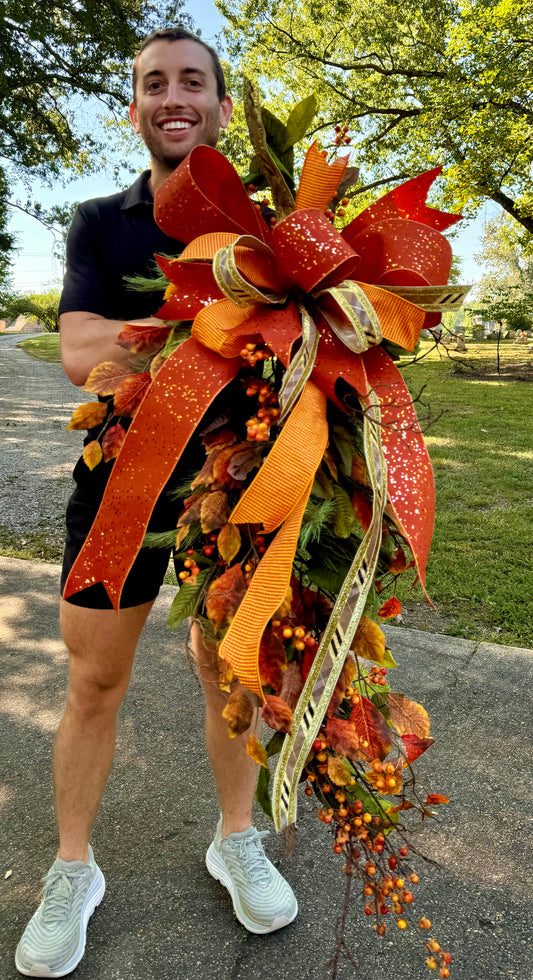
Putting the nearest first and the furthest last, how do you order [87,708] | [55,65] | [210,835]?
[87,708]
[210,835]
[55,65]

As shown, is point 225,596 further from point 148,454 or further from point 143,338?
point 143,338

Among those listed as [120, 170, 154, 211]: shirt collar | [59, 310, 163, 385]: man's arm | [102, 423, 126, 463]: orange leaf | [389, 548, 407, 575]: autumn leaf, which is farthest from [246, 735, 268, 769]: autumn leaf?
[120, 170, 154, 211]: shirt collar

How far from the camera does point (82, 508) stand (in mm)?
1896

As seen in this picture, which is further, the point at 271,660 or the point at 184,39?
the point at 184,39

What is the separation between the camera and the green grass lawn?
388 centimetres

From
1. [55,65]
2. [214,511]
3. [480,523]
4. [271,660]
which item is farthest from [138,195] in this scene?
[55,65]

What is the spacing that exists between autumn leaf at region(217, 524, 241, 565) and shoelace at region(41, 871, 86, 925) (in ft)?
3.82

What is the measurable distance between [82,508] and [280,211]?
902 mm

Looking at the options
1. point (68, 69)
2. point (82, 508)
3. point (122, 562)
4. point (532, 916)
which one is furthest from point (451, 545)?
point (68, 69)

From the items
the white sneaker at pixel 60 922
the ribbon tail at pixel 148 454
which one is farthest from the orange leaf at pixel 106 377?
the white sneaker at pixel 60 922

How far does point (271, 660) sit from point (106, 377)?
65cm

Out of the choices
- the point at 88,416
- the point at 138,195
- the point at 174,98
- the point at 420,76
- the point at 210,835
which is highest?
the point at 420,76

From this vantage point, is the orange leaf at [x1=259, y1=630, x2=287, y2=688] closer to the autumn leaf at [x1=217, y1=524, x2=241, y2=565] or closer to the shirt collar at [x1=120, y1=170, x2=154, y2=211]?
the autumn leaf at [x1=217, y1=524, x2=241, y2=565]

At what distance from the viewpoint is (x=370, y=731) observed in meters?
1.29
